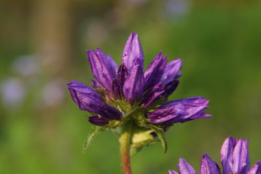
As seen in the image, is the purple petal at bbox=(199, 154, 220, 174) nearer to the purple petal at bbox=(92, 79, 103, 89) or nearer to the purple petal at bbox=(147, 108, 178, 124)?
the purple petal at bbox=(147, 108, 178, 124)

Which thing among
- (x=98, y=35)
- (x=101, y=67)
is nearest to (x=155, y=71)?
(x=101, y=67)

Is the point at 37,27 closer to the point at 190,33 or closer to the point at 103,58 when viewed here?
the point at 190,33

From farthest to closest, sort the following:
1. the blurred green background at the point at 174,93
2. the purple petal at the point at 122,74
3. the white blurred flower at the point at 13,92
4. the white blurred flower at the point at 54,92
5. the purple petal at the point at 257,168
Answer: the white blurred flower at the point at 54,92 → the white blurred flower at the point at 13,92 → the blurred green background at the point at 174,93 → the purple petal at the point at 122,74 → the purple petal at the point at 257,168

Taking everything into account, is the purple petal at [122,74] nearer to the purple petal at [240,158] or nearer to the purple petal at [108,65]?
the purple petal at [108,65]

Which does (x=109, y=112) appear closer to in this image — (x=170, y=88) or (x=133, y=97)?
(x=133, y=97)

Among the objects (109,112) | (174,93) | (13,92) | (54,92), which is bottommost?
(109,112)

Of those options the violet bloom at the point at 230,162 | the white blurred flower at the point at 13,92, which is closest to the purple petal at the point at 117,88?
the violet bloom at the point at 230,162

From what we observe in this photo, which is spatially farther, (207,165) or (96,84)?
(96,84)

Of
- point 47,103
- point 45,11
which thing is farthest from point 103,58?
point 45,11
